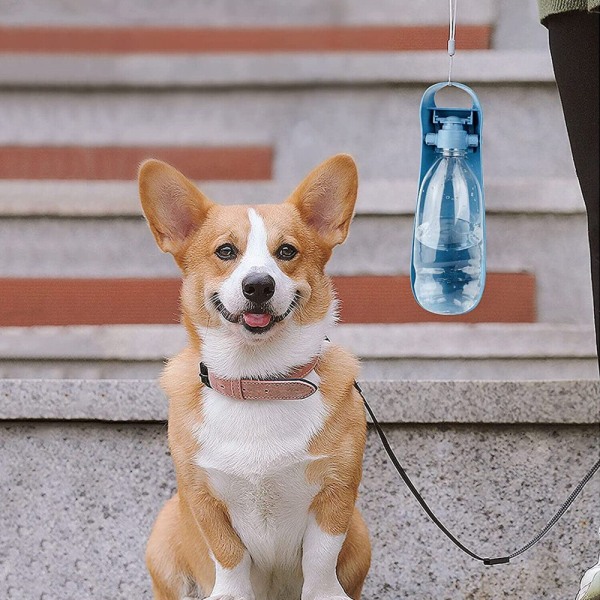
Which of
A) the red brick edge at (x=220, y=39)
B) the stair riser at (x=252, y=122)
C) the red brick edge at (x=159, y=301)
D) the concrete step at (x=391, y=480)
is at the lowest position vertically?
the concrete step at (x=391, y=480)

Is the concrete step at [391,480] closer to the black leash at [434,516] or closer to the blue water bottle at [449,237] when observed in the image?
the black leash at [434,516]

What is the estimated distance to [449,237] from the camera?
196cm

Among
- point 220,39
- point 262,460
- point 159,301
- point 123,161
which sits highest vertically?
point 220,39

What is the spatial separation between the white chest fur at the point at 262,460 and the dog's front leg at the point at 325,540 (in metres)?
0.02

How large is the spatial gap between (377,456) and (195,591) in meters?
0.47

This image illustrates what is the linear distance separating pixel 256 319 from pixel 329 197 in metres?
0.29

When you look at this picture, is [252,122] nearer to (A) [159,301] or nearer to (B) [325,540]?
(A) [159,301]

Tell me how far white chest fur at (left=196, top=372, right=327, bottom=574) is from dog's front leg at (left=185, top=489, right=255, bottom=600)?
0.05 ft

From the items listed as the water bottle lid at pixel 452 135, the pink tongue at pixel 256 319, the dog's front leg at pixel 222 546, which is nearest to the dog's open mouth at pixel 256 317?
the pink tongue at pixel 256 319

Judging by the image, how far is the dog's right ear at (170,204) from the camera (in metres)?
1.71

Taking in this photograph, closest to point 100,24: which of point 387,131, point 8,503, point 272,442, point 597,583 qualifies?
point 387,131

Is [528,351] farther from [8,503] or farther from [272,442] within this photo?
[8,503]

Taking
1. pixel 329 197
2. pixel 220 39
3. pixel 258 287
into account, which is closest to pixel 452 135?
pixel 329 197

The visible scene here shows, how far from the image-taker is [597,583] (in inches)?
63.9
